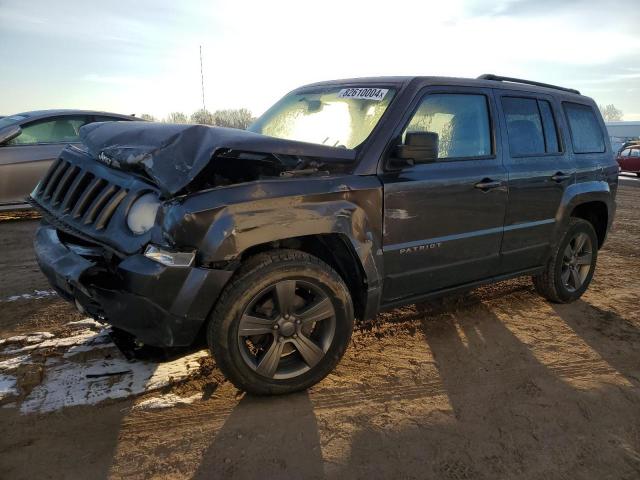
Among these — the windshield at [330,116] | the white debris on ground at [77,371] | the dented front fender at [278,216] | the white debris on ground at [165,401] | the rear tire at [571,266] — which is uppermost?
the windshield at [330,116]

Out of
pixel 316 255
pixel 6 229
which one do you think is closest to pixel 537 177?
pixel 316 255

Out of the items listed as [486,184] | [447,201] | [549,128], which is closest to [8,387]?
[447,201]

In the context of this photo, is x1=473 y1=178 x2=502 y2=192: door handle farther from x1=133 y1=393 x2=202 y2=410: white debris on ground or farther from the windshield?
x1=133 y1=393 x2=202 y2=410: white debris on ground

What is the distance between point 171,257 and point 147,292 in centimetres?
21

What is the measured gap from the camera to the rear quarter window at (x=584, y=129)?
430 centimetres

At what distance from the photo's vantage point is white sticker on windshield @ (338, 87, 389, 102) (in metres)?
3.24

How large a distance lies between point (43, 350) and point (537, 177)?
3893 mm

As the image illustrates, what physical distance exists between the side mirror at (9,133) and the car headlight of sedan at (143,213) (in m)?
5.58

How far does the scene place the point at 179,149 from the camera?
8.20 feet

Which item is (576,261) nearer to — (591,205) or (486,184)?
(591,205)

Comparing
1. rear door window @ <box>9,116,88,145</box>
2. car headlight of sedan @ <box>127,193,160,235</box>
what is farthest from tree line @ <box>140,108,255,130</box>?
car headlight of sedan @ <box>127,193,160,235</box>

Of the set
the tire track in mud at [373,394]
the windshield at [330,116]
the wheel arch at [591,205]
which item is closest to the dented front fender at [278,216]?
the windshield at [330,116]

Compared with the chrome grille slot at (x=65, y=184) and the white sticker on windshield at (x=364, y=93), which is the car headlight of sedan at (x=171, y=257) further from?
the white sticker on windshield at (x=364, y=93)

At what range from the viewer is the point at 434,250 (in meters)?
3.26
